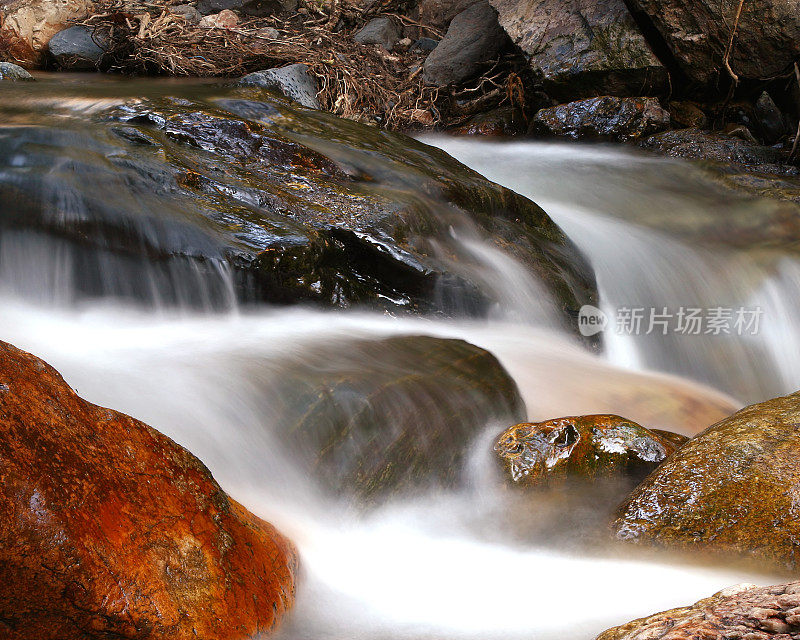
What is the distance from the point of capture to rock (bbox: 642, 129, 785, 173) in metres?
7.18

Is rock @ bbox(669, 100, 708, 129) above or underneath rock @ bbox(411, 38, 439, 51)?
underneath

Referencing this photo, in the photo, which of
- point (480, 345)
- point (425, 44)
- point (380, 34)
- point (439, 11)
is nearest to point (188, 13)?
point (380, 34)

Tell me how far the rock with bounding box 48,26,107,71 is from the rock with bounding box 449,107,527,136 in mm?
4528

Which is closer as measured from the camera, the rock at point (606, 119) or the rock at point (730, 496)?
the rock at point (730, 496)

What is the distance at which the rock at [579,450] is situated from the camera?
3.07m

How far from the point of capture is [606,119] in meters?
7.87

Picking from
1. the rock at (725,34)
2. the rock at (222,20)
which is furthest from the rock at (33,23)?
the rock at (725,34)

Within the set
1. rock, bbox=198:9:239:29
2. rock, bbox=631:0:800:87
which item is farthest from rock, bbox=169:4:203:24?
rock, bbox=631:0:800:87

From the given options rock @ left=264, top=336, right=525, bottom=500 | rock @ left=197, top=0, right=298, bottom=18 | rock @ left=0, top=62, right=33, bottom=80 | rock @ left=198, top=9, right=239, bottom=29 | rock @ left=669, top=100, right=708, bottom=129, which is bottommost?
rock @ left=264, top=336, right=525, bottom=500

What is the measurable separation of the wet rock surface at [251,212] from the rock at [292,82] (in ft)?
7.63

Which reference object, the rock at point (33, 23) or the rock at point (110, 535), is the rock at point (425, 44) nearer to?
the rock at point (33, 23)

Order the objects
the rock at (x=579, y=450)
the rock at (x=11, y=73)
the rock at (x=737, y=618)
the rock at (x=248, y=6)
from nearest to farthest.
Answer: the rock at (x=737, y=618), the rock at (x=579, y=450), the rock at (x=11, y=73), the rock at (x=248, y=6)

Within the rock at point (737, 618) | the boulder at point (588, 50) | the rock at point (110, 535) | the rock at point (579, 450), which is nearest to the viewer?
the rock at point (737, 618)

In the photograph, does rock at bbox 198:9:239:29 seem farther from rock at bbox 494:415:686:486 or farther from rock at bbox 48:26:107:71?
rock at bbox 494:415:686:486
